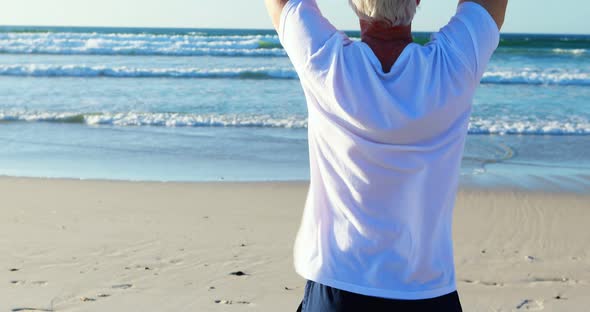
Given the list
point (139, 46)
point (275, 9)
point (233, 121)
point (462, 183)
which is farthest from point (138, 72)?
point (275, 9)

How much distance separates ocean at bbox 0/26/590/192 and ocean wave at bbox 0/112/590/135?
0.05ft

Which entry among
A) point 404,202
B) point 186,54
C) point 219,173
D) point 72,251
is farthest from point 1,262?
point 186,54

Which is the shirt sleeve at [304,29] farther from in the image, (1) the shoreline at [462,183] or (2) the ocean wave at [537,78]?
(2) the ocean wave at [537,78]

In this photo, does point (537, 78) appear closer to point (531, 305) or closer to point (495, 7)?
point (531, 305)

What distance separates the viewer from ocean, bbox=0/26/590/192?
26.8ft

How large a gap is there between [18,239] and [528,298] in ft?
11.6

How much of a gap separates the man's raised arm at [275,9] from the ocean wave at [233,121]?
977 cm

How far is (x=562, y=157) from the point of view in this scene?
9211 mm

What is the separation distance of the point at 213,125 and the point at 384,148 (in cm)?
1027

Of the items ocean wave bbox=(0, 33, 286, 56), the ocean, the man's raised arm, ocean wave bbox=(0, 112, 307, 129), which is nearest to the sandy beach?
the ocean

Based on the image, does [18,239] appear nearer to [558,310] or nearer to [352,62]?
[558,310]

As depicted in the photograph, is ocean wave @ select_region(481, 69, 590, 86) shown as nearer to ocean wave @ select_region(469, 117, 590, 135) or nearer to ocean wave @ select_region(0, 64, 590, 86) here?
ocean wave @ select_region(0, 64, 590, 86)

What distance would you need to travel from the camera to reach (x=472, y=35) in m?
1.38

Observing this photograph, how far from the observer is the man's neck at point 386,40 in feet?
4.51
